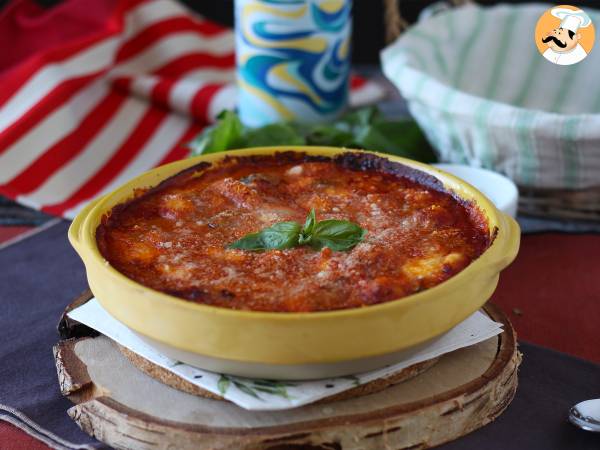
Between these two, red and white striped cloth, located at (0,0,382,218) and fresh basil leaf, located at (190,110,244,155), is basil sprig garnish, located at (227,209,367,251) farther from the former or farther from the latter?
red and white striped cloth, located at (0,0,382,218)

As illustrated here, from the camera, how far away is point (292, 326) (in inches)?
41.9

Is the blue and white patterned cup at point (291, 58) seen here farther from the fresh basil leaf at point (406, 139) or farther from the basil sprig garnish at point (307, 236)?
the basil sprig garnish at point (307, 236)

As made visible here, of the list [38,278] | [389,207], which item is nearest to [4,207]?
[38,278]

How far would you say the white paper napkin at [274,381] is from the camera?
114 cm

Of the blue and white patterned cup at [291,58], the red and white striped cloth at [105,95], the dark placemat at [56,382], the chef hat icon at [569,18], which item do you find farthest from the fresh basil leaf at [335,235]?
the blue and white patterned cup at [291,58]

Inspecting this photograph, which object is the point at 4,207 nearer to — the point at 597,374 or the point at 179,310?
the point at 179,310

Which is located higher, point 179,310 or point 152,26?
point 179,310

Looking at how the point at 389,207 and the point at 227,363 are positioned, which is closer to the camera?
the point at 227,363

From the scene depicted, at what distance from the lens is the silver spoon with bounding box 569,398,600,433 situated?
1220mm

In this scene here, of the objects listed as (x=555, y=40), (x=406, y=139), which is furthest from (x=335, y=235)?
(x=406, y=139)

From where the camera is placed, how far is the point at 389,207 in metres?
1.46

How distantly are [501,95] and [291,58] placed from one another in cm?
68

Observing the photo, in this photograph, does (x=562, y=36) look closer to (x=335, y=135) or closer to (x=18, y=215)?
(x=335, y=135)

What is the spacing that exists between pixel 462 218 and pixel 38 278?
0.96m
